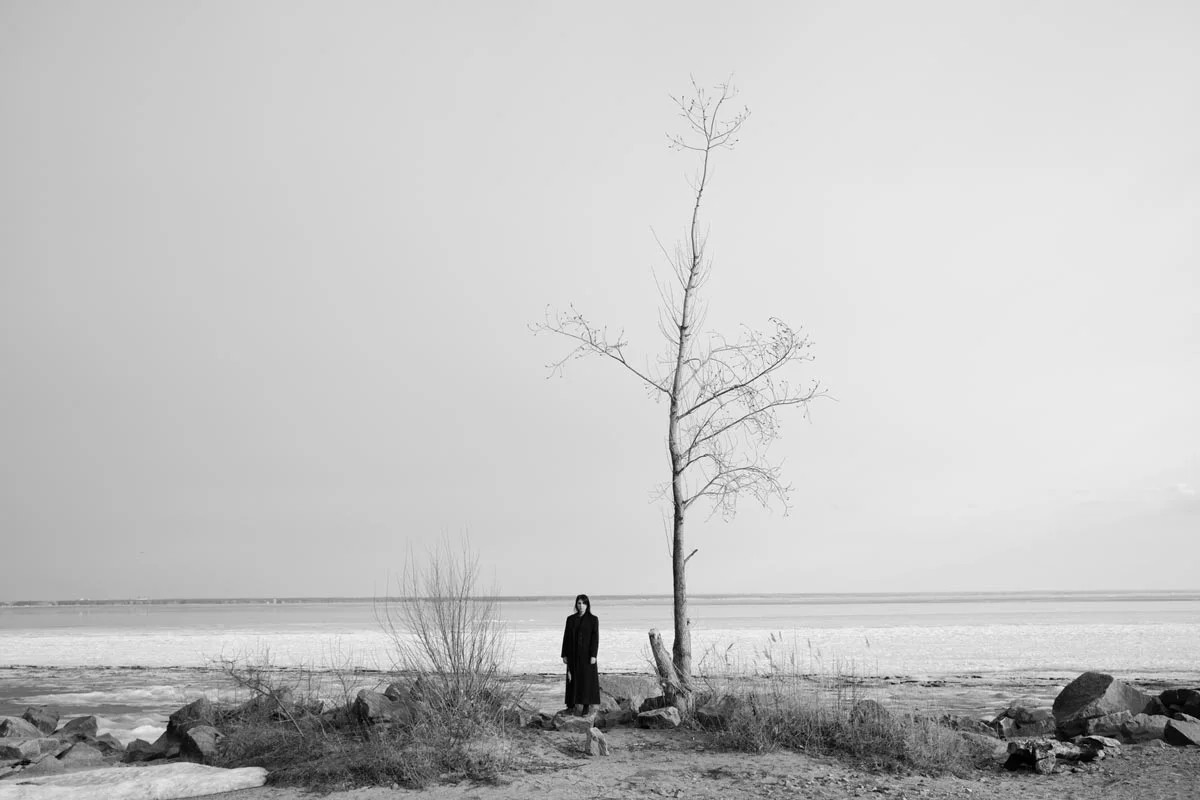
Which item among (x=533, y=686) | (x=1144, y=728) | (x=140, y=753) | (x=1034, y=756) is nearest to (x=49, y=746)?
(x=140, y=753)

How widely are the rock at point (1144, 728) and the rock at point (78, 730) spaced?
14.7 m

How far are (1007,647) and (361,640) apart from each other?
23.0 meters

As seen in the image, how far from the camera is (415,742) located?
9781 mm

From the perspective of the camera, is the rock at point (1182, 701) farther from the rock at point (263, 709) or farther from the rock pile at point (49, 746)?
the rock pile at point (49, 746)

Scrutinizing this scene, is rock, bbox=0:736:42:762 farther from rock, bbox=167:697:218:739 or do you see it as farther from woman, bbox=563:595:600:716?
woman, bbox=563:595:600:716

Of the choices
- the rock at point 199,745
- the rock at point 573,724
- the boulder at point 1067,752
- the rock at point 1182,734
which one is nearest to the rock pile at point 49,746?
the rock at point 199,745

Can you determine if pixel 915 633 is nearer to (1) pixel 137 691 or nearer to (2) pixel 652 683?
(2) pixel 652 683

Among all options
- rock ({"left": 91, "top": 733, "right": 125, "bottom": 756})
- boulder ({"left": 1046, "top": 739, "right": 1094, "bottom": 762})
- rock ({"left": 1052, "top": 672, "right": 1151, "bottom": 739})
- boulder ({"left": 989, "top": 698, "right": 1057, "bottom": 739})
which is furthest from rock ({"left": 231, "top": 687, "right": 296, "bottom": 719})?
rock ({"left": 1052, "top": 672, "right": 1151, "bottom": 739})

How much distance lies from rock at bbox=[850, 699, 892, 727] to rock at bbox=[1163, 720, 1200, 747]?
3499mm

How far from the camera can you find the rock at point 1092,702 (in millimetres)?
12156

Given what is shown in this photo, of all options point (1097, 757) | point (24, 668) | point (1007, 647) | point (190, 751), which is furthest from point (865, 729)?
point (24, 668)

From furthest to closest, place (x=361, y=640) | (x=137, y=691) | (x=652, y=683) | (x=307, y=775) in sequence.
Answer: (x=361, y=640), (x=137, y=691), (x=652, y=683), (x=307, y=775)

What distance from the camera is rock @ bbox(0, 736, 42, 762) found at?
1205 cm

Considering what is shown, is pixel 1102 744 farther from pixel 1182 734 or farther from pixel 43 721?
pixel 43 721
